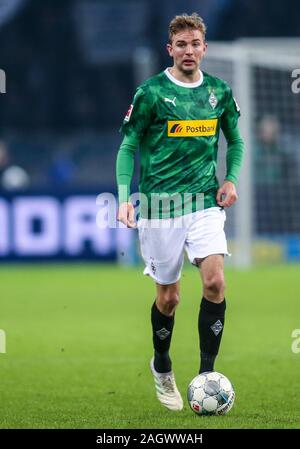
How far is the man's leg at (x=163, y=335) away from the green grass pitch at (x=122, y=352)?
119 millimetres

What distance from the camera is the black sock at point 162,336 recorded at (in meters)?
6.80

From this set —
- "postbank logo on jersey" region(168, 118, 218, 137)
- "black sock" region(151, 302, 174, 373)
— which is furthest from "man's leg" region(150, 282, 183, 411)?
"postbank logo on jersey" region(168, 118, 218, 137)

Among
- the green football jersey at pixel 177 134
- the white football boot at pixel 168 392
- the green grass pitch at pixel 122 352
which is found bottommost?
the green grass pitch at pixel 122 352

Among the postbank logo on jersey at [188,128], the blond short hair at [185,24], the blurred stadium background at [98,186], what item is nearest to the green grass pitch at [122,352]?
the blurred stadium background at [98,186]

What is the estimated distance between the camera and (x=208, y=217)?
21.5 feet

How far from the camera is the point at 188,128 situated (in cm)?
654

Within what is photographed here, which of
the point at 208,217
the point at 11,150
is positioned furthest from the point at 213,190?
the point at 11,150

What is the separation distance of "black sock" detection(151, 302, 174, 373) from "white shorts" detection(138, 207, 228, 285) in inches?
8.3

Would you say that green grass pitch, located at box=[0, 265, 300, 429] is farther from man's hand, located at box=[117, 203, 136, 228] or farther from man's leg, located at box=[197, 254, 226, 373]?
man's hand, located at box=[117, 203, 136, 228]

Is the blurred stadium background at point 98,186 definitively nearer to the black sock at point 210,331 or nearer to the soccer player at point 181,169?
the black sock at point 210,331

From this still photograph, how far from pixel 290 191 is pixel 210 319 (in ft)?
39.8

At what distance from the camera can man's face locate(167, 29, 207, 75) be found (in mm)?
6445

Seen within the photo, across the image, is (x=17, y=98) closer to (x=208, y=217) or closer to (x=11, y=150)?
(x=11, y=150)
